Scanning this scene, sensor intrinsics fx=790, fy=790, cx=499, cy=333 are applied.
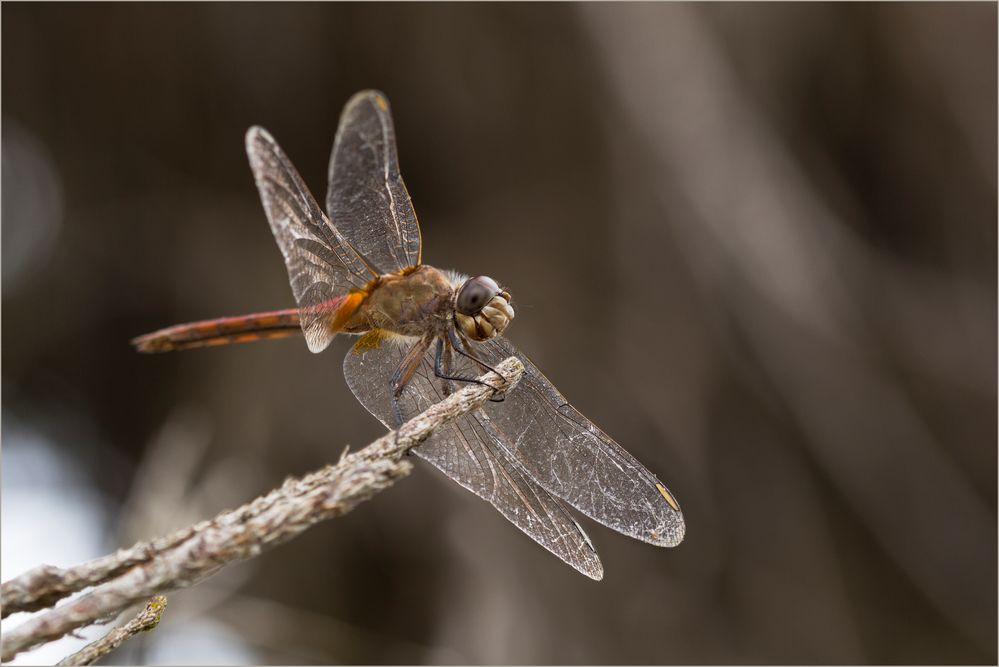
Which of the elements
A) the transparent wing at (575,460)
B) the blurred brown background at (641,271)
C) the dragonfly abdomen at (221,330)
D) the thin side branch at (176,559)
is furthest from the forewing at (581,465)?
the blurred brown background at (641,271)

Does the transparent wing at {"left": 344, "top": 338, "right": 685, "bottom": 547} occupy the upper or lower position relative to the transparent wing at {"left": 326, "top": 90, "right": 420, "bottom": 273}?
lower

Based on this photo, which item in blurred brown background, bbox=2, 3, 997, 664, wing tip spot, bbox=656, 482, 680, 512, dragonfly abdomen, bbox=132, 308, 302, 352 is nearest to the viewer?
wing tip spot, bbox=656, 482, 680, 512

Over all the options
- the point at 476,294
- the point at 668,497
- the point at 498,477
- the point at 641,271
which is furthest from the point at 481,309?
the point at 641,271

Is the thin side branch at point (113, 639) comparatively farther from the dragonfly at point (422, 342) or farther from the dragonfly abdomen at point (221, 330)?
the dragonfly abdomen at point (221, 330)

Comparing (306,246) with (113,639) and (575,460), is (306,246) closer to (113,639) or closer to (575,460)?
(575,460)

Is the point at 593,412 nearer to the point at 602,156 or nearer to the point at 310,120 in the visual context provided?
the point at 602,156

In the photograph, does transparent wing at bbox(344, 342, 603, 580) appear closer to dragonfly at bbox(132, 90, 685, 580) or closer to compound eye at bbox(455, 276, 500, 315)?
dragonfly at bbox(132, 90, 685, 580)

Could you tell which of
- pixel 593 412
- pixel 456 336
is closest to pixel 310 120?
pixel 593 412

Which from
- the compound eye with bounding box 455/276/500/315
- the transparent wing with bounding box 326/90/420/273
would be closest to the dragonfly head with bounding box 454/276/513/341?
the compound eye with bounding box 455/276/500/315
